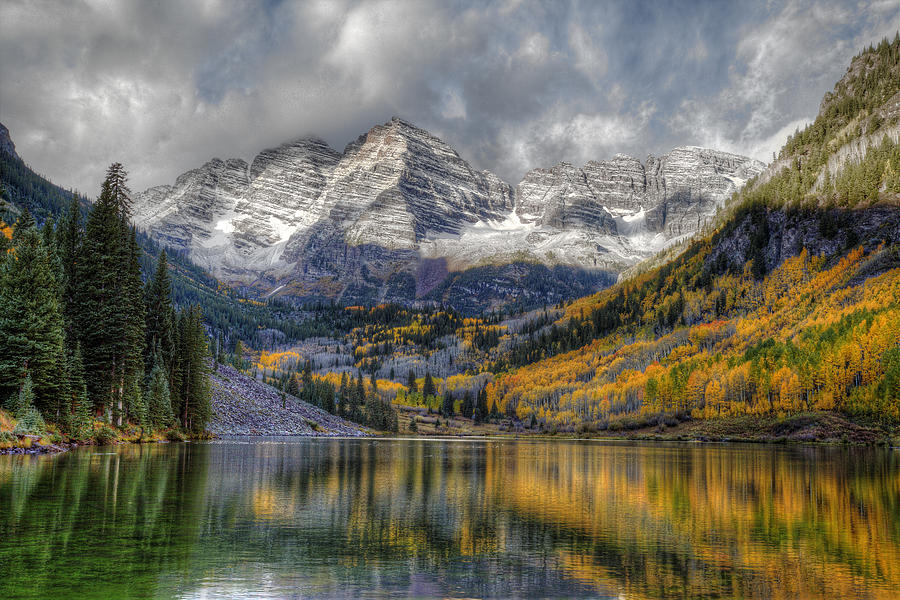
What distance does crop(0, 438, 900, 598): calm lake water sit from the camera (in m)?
15.1

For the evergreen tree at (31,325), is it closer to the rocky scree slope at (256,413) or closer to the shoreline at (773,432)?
the shoreline at (773,432)

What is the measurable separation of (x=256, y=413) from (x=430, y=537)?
120 m

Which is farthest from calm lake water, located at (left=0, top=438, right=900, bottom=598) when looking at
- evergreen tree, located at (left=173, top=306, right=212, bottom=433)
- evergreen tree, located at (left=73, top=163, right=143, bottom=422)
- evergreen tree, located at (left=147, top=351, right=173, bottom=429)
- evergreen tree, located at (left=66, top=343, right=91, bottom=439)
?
evergreen tree, located at (left=173, top=306, right=212, bottom=433)

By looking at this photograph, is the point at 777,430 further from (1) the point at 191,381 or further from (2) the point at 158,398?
(2) the point at 158,398

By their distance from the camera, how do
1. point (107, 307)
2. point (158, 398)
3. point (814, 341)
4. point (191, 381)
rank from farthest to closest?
1. point (814, 341)
2. point (191, 381)
3. point (158, 398)
4. point (107, 307)

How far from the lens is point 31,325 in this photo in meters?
54.4

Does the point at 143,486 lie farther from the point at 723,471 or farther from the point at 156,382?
the point at 156,382

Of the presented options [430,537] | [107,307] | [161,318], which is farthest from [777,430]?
[430,537]

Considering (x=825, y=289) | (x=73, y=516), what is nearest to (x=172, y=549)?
(x=73, y=516)

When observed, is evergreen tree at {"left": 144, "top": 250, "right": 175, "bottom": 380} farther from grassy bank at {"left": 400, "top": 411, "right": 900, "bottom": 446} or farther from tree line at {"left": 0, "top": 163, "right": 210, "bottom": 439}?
grassy bank at {"left": 400, "top": 411, "right": 900, "bottom": 446}

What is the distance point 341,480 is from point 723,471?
3102cm

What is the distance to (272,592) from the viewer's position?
14.3 metres

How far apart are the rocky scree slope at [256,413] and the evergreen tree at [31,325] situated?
57181 millimetres

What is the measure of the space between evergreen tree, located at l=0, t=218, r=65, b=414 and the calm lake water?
1842 centimetres
